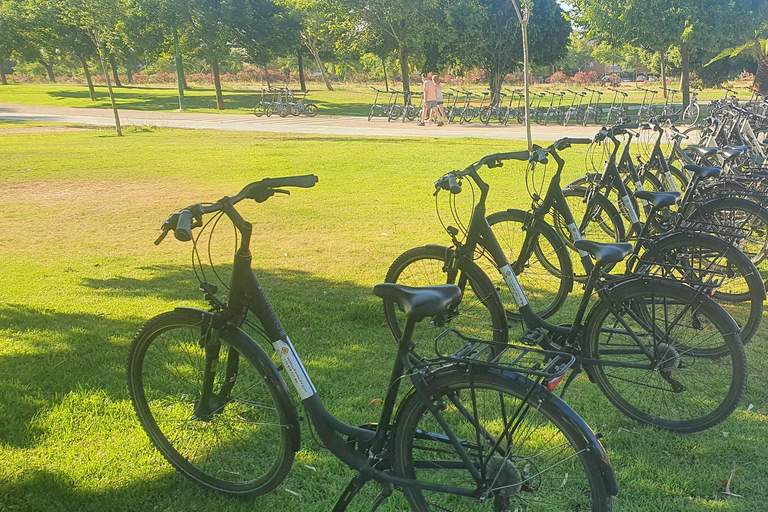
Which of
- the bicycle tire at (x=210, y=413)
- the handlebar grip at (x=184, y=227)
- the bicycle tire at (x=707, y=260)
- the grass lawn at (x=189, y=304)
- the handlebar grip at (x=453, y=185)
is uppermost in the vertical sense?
the handlebar grip at (x=184, y=227)

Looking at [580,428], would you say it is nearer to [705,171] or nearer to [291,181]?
[291,181]

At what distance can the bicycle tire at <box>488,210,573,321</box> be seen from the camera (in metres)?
4.23

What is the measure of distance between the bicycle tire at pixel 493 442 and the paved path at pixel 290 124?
15.3 m

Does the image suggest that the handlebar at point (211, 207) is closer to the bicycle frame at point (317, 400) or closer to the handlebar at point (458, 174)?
the bicycle frame at point (317, 400)

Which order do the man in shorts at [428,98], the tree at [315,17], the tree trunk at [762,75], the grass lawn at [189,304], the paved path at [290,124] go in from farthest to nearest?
the tree at [315,17] → the tree trunk at [762,75] → the man in shorts at [428,98] → the paved path at [290,124] → the grass lawn at [189,304]

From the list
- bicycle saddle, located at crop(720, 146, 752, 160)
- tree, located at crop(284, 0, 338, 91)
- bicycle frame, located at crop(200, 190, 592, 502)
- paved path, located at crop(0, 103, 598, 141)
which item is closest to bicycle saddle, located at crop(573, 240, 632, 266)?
bicycle frame, located at crop(200, 190, 592, 502)

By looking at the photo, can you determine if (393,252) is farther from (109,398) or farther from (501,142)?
(501,142)

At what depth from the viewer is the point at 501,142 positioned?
16.4 meters

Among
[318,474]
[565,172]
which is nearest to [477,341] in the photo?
[318,474]

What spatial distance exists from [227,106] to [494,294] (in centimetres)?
3380

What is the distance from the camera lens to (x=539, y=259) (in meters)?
4.65

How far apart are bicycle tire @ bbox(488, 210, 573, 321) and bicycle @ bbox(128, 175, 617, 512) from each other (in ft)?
4.55

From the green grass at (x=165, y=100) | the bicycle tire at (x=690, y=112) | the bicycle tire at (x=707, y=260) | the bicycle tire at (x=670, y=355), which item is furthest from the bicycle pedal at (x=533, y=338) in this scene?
the green grass at (x=165, y=100)

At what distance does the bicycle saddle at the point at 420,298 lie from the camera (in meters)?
2.12
